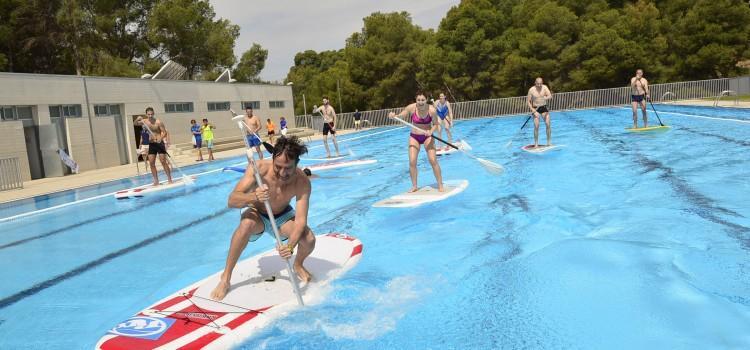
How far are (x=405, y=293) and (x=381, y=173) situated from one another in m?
8.85

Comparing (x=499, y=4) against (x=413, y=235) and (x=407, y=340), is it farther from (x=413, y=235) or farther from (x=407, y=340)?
(x=407, y=340)

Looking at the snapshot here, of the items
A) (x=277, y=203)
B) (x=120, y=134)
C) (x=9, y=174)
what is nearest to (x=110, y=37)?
(x=120, y=134)

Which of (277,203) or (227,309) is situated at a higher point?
(277,203)

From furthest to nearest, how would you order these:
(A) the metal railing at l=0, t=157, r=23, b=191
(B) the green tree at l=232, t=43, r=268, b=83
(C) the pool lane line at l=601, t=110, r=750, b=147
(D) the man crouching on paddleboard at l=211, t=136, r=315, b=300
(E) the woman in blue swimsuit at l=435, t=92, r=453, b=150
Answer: (B) the green tree at l=232, t=43, r=268, b=83 < (A) the metal railing at l=0, t=157, r=23, b=191 < (E) the woman in blue swimsuit at l=435, t=92, r=453, b=150 < (C) the pool lane line at l=601, t=110, r=750, b=147 < (D) the man crouching on paddleboard at l=211, t=136, r=315, b=300

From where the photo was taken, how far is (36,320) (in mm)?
5496

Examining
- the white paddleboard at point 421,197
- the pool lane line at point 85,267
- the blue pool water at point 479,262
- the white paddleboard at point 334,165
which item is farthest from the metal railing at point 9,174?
the white paddleboard at point 421,197

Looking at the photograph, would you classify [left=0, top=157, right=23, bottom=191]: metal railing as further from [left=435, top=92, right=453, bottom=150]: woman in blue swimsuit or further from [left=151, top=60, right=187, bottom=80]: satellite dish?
[left=151, top=60, right=187, bottom=80]: satellite dish

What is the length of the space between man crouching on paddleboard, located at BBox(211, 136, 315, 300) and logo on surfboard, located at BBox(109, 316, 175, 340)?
0.60m

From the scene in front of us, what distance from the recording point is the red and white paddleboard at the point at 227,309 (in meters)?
4.14

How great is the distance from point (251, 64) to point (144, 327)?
178 ft

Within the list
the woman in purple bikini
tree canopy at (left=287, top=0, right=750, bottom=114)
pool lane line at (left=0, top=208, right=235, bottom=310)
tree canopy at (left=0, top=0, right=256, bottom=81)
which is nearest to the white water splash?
pool lane line at (left=0, top=208, right=235, bottom=310)

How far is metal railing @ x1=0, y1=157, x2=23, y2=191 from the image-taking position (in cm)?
1703

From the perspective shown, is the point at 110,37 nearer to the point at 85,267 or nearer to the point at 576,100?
the point at 576,100

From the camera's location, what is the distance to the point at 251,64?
56219mm
